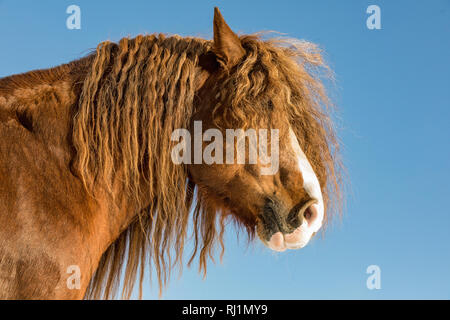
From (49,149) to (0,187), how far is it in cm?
35

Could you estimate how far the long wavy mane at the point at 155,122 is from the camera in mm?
2879

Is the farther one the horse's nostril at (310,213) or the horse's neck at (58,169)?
the horse's nostril at (310,213)

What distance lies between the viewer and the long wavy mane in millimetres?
2879

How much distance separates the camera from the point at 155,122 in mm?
2902

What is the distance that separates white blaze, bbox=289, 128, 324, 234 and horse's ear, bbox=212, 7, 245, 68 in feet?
2.06

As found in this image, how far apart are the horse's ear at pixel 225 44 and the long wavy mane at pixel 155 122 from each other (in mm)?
71

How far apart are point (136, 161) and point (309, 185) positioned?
1073mm

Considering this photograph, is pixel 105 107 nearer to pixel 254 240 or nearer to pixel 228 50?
pixel 228 50
